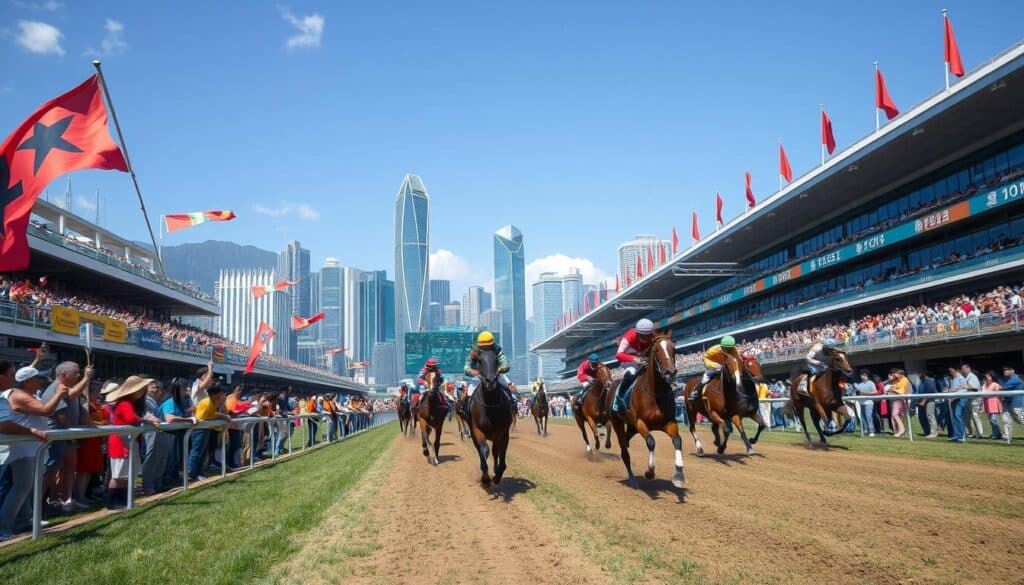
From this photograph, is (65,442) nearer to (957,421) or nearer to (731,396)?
(731,396)

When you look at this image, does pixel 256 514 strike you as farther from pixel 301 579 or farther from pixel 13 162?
pixel 13 162

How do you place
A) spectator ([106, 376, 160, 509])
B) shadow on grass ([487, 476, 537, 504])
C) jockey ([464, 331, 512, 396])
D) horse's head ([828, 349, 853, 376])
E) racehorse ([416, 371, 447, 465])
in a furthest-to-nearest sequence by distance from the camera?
racehorse ([416, 371, 447, 465]) → horse's head ([828, 349, 853, 376]) → jockey ([464, 331, 512, 396]) → shadow on grass ([487, 476, 537, 504]) → spectator ([106, 376, 160, 509])

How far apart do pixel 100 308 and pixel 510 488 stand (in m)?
32.1

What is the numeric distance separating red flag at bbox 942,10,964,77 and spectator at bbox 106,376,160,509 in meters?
33.2

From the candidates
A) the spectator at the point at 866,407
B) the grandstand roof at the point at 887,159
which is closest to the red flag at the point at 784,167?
the grandstand roof at the point at 887,159

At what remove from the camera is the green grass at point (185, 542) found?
5.79 meters

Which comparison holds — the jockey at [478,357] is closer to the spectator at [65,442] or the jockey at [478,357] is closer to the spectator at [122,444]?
the spectator at [122,444]

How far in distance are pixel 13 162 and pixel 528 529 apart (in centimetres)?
932

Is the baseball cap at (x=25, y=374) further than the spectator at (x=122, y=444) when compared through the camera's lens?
No

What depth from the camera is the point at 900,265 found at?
3788 cm

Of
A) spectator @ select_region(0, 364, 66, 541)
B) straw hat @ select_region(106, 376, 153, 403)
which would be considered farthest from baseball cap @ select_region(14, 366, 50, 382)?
straw hat @ select_region(106, 376, 153, 403)

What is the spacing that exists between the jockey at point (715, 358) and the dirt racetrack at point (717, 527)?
2.13 meters

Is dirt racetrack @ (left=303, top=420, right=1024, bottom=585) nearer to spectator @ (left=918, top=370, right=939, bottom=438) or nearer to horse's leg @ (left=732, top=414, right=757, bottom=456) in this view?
horse's leg @ (left=732, top=414, right=757, bottom=456)

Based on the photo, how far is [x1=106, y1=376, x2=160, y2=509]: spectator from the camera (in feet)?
31.2
